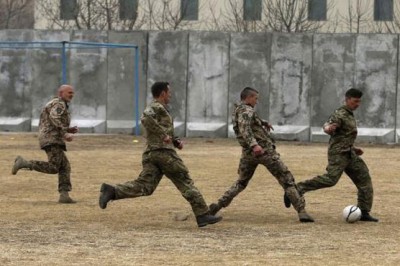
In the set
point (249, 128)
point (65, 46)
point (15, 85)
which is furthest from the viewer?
point (15, 85)

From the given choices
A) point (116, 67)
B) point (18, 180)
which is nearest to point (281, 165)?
point (18, 180)

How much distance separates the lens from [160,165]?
47.6ft

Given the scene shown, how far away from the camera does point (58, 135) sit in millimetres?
17375

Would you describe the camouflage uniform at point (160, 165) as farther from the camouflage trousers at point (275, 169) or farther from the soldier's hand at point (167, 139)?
the camouflage trousers at point (275, 169)

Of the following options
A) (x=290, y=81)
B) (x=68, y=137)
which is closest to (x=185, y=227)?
(x=68, y=137)

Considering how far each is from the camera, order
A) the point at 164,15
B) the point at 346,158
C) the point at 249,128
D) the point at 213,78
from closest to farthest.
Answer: the point at 249,128 → the point at 346,158 → the point at 213,78 → the point at 164,15

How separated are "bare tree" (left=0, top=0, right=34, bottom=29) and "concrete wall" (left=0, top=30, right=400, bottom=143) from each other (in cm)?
3766

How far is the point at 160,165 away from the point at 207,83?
2132 centimetres

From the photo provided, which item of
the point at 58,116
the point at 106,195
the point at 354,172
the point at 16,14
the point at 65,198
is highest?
the point at 16,14

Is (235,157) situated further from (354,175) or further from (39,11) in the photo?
(39,11)

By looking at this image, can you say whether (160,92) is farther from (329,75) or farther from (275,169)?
(329,75)

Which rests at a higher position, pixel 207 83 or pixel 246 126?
pixel 246 126

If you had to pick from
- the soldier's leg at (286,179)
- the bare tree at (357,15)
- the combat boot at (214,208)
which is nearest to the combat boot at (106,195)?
the combat boot at (214,208)

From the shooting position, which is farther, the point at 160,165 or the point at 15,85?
the point at 15,85
